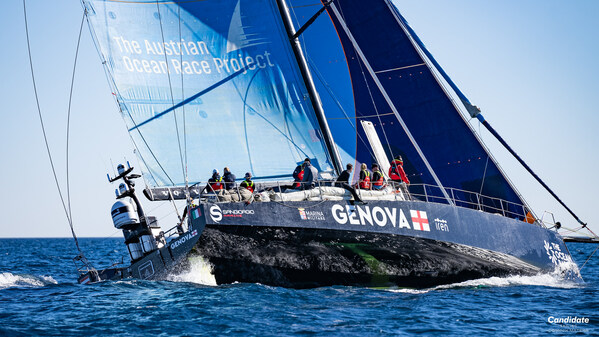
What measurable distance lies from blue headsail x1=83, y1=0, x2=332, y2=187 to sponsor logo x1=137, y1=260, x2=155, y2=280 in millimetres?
1925

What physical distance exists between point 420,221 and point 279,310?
12.4 ft

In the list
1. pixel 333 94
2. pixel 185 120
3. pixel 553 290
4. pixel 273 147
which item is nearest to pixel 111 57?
pixel 185 120

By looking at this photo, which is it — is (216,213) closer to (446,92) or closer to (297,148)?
(297,148)

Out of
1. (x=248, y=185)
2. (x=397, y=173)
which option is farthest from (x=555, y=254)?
(x=248, y=185)

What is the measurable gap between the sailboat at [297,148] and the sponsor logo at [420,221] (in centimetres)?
3

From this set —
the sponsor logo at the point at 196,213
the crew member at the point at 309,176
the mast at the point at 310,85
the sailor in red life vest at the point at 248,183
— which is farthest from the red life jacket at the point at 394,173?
the sponsor logo at the point at 196,213

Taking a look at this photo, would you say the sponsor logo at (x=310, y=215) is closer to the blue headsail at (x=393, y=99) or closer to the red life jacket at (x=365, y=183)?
the red life jacket at (x=365, y=183)

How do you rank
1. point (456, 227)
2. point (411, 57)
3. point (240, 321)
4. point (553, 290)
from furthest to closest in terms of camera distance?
point (411, 57) < point (553, 290) < point (456, 227) < point (240, 321)

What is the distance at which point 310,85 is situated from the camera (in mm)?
14250

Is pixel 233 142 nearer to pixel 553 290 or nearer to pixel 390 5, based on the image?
pixel 390 5

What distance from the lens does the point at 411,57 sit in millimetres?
16922

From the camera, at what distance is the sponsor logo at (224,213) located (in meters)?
10.4

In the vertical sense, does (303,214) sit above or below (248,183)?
below

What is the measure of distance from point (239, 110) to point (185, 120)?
120cm
